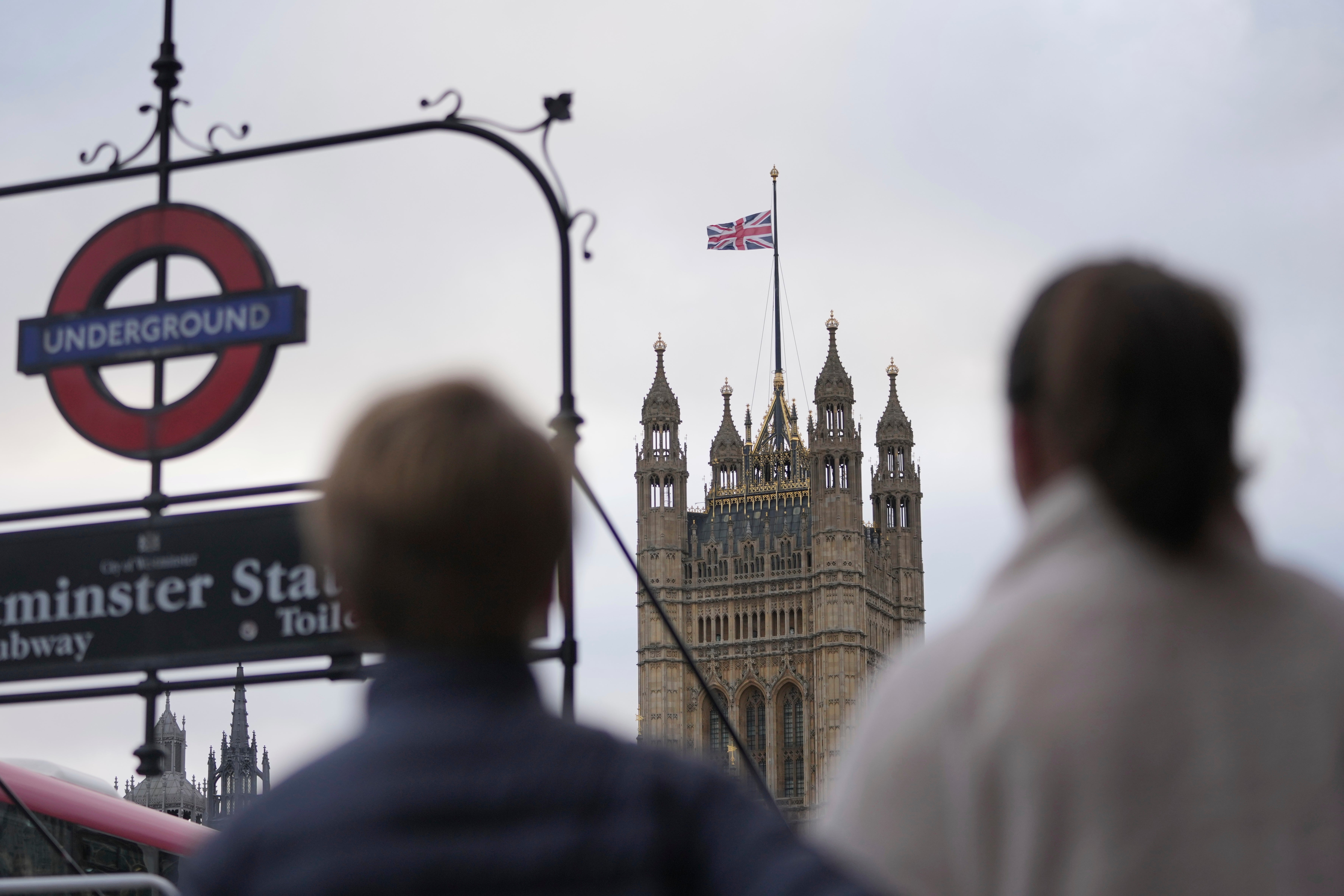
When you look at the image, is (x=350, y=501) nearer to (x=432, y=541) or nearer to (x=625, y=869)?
(x=432, y=541)

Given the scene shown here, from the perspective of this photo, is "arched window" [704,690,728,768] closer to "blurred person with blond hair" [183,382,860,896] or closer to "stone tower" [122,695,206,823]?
"stone tower" [122,695,206,823]

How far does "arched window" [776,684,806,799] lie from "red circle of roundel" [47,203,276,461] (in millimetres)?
70905

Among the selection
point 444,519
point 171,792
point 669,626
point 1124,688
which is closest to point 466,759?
point 444,519

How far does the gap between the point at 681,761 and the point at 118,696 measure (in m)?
3.96

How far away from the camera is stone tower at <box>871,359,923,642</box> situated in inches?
3049

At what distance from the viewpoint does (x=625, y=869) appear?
5.07 feet

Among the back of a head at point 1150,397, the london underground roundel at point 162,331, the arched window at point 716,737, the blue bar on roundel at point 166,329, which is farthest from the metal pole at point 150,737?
the arched window at point 716,737

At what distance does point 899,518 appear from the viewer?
7938cm

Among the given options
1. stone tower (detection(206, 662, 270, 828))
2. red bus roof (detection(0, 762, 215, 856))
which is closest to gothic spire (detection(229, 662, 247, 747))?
stone tower (detection(206, 662, 270, 828))

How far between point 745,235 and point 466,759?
204ft

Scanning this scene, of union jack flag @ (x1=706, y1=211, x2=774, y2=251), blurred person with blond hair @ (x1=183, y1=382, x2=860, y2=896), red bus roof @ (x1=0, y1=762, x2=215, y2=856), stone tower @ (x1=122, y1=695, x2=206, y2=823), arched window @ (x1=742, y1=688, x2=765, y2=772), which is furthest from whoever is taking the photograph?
arched window @ (x1=742, y1=688, x2=765, y2=772)

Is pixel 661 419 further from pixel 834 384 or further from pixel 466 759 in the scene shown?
pixel 466 759

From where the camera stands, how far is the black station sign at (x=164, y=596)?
16.4 feet

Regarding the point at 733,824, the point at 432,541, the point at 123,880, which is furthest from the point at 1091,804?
the point at 123,880
